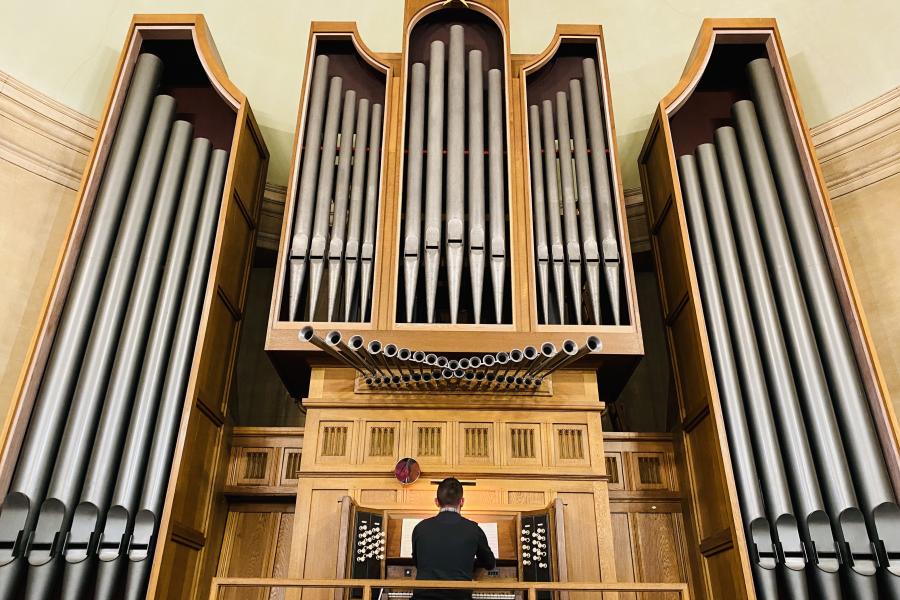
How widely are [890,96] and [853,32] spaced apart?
2.81 feet

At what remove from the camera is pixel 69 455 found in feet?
16.2

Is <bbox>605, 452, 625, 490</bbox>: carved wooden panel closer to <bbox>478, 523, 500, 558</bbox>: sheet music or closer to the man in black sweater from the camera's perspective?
<bbox>478, 523, 500, 558</bbox>: sheet music

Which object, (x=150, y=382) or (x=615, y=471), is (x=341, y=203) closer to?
(x=150, y=382)

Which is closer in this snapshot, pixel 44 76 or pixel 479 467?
pixel 479 467

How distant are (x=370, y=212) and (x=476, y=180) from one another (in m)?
0.94

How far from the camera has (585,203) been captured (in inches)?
247

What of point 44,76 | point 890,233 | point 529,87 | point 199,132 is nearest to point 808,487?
point 890,233

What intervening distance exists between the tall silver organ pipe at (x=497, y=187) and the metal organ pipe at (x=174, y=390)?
2268 mm

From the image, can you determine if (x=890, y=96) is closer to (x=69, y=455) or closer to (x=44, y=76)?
(x=69, y=455)

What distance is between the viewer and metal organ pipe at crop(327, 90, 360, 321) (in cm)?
586

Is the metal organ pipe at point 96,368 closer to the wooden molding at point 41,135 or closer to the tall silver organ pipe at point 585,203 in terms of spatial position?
the wooden molding at point 41,135

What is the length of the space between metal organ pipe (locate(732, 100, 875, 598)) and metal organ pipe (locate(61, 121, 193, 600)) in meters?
4.65

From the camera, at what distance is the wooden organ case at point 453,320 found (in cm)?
516

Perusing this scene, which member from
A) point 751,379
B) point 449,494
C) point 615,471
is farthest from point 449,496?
point 751,379
